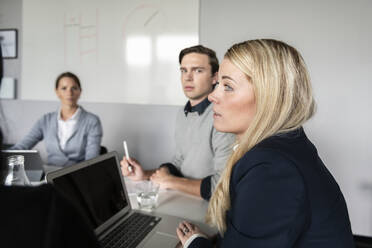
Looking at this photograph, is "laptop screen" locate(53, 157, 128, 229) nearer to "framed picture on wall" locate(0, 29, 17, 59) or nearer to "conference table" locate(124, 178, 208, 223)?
"conference table" locate(124, 178, 208, 223)

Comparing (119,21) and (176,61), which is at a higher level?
(119,21)

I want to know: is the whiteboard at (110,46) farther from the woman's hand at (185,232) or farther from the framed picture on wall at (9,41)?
the woman's hand at (185,232)

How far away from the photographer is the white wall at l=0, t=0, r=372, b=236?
208 centimetres

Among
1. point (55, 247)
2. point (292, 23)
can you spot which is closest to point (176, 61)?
point (292, 23)

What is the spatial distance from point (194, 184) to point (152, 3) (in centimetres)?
183

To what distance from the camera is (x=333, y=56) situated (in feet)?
7.00

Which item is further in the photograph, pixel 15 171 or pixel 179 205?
pixel 179 205

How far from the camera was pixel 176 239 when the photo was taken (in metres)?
0.87

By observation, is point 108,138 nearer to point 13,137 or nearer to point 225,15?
point 13,137

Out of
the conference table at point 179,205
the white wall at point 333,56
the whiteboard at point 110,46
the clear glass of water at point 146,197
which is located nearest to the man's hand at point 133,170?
the conference table at point 179,205

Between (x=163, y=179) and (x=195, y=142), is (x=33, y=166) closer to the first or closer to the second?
(x=163, y=179)

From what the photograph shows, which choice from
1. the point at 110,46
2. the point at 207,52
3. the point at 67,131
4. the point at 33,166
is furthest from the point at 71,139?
the point at 207,52

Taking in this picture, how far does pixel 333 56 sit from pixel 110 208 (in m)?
1.94

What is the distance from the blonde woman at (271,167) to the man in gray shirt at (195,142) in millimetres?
488
